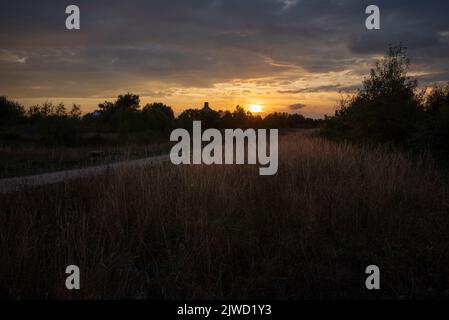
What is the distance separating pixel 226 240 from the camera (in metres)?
4.64

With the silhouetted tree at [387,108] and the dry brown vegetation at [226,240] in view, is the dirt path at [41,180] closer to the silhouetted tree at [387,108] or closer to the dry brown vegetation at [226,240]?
the dry brown vegetation at [226,240]

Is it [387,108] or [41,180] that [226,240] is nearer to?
[41,180]

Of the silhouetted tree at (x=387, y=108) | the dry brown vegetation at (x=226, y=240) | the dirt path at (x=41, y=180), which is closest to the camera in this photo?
the dry brown vegetation at (x=226, y=240)

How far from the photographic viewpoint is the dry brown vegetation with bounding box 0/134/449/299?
12.5 ft

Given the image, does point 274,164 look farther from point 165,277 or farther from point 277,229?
point 165,277

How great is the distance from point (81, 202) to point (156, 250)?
2244 millimetres

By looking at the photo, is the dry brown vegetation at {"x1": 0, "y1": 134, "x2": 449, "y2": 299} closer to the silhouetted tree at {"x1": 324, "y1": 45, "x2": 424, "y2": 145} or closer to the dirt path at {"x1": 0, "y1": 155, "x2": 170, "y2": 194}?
the dirt path at {"x1": 0, "y1": 155, "x2": 170, "y2": 194}

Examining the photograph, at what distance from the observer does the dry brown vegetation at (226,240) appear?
3822 mm

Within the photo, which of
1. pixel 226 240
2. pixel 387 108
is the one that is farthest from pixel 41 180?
pixel 387 108

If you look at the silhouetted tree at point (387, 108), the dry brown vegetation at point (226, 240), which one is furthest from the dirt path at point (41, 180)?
the silhouetted tree at point (387, 108)

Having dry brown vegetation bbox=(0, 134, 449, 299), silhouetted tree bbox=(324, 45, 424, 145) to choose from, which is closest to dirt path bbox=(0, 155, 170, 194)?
dry brown vegetation bbox=(0, 134, 449, 299)

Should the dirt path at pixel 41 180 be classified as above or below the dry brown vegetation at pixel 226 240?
above

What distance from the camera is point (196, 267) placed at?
13.4 feet
